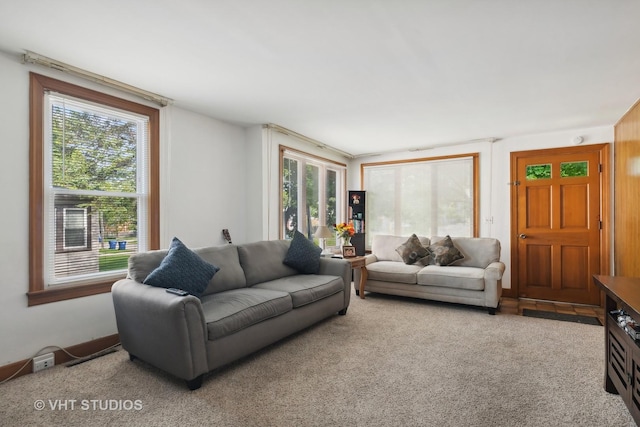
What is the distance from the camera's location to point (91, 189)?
291cm

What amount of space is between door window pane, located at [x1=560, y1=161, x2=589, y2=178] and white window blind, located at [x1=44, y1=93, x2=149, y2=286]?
5.27 m

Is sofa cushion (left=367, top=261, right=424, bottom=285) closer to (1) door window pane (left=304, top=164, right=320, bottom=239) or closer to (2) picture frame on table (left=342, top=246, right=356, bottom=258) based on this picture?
(2) picture frame on table (left=342, top=246, right=356, bottom=258)

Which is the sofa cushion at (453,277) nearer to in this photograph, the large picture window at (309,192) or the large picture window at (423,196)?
the large picture window at (423,196)

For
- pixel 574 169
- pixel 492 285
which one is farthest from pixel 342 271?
pixel 574 169

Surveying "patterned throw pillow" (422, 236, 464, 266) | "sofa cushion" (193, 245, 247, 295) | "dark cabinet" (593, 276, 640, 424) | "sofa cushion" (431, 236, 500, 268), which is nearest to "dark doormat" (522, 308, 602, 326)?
"sofa cushion" (431, 236, 500, 268)

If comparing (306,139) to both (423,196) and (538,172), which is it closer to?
(423,196)

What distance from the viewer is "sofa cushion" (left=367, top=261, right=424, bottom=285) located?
4.42 metres

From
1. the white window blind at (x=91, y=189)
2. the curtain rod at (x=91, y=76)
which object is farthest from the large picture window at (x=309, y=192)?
the white window blind at (x=91, y=189)

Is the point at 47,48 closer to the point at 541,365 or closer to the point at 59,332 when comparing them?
the point at 59,332

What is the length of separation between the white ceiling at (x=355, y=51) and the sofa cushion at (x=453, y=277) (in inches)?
76.0

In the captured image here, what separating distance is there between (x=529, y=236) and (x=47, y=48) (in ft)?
18.8

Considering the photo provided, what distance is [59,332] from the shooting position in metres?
2.64

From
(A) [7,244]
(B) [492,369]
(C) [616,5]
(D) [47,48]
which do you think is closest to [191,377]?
(A) [7,244]

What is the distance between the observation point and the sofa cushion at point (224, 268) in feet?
9.93
